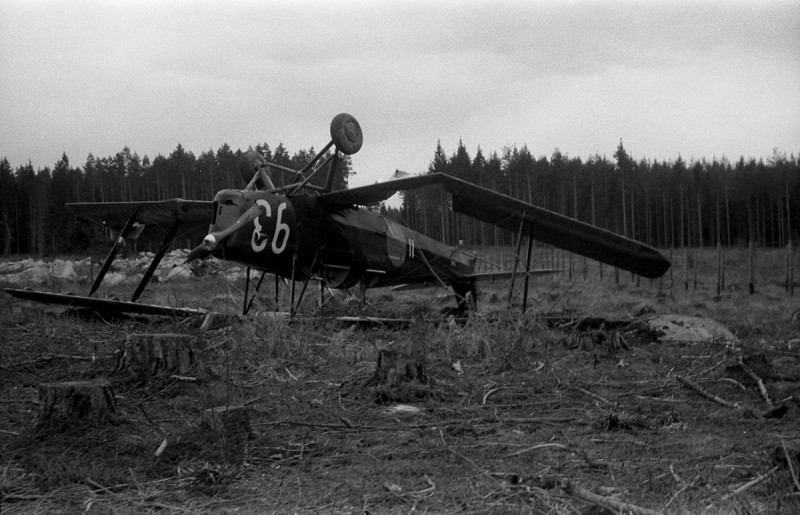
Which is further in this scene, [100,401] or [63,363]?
[63,363]

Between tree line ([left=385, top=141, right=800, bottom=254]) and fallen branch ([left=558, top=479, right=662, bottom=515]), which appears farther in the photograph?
tree line ([left=385, top=141, right=800, bottom=254])

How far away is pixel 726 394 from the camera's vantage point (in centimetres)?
616

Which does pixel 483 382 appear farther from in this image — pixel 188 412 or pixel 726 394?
pixel 188 412

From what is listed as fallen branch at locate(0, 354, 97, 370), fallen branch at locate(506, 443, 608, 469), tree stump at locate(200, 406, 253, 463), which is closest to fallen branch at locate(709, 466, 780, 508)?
fallen branch at locate(506, 443, 608, 469)

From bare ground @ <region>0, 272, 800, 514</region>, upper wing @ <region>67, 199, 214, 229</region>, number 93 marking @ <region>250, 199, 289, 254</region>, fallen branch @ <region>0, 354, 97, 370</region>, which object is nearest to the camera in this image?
bare ground @ <region>0, 272, 800, 514</region>

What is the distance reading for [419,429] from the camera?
4.86 meters

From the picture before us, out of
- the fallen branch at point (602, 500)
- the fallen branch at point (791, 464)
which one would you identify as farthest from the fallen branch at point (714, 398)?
the fallen branch at point (602, 500)

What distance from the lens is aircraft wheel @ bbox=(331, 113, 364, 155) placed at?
1064 centimetres

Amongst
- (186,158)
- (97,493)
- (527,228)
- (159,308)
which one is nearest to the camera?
(97,493)

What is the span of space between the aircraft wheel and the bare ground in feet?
11.2

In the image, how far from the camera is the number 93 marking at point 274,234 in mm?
10289

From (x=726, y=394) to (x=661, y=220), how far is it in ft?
193

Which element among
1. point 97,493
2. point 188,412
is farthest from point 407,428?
point 97,493

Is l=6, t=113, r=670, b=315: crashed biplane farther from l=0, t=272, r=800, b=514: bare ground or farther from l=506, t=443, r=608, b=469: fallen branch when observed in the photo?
l=506, t=443, r=608, b=469: fallen branch
